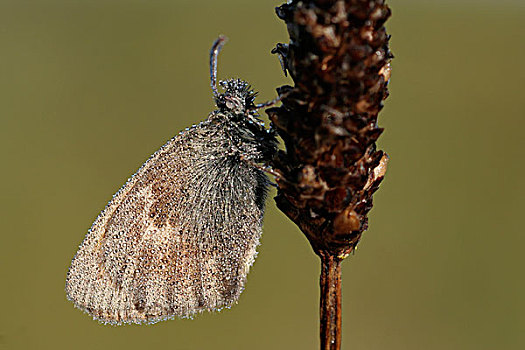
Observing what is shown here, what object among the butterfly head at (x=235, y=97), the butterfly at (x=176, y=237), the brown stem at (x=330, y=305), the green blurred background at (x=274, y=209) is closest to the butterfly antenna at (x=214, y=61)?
the butterfly head at (x=235, y=97)

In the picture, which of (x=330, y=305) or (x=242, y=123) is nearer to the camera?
(x=330, y=305)

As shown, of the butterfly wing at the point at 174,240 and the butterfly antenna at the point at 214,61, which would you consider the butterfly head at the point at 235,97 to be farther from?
the butterfly wing at the point at 174,240

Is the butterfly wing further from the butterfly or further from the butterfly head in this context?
the butterfly head

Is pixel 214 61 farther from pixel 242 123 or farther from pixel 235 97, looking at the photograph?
pixel 242 123

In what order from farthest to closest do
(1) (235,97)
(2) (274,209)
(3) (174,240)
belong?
(2) (274,209) < (3) (174,240) < (1) (235,97)

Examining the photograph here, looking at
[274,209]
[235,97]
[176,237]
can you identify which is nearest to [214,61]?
[235,97]

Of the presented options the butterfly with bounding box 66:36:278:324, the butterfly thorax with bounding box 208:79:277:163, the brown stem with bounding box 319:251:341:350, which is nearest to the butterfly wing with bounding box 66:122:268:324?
the butterfly with bounding box 66:36:278:324
